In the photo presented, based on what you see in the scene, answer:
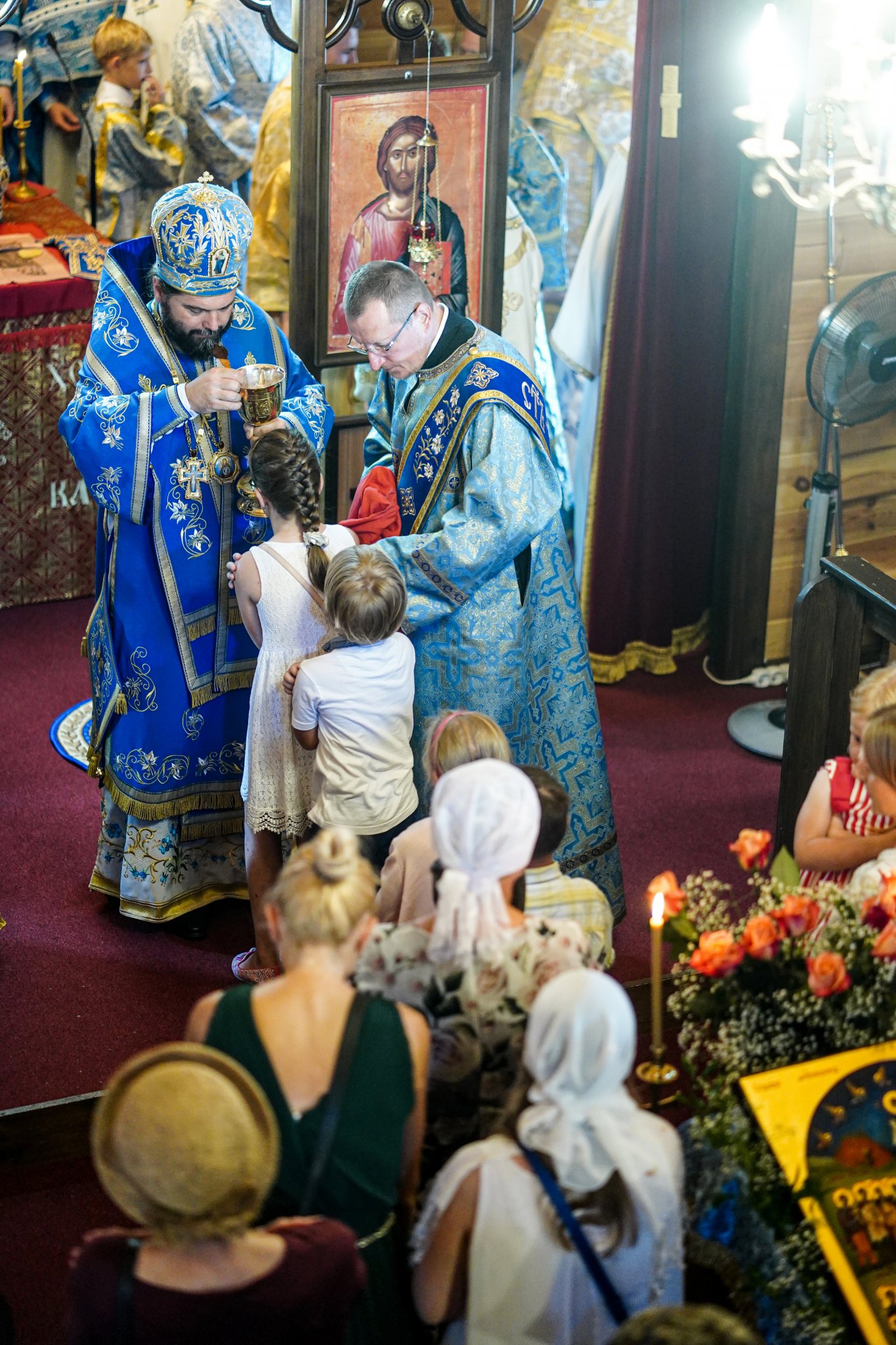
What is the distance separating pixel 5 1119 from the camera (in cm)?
333

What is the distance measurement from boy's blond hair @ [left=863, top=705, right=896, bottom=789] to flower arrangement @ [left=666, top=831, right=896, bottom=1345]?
0.78ft

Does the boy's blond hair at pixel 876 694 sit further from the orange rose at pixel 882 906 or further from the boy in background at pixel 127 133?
the boy in background at pixel 127 133

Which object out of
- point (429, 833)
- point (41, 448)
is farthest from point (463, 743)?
point (41, 448)

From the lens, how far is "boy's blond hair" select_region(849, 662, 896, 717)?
3195 millimetres

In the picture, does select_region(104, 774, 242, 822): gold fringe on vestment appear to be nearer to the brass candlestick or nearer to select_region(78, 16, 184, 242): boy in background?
the brass candlestick

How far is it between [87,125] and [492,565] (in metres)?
4.85

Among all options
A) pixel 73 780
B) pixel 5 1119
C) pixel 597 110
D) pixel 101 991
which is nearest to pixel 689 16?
pixel 597 110

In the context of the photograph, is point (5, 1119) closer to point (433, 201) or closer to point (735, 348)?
point (433, 201)

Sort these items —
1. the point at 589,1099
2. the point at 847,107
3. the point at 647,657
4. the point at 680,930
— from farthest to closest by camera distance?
the point at 647,657, the point at 847,107, the point at 680,930, the point at 589,1099

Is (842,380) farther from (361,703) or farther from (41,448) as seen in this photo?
(41,448)

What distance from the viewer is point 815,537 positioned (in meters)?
5.53

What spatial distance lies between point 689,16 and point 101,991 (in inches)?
152

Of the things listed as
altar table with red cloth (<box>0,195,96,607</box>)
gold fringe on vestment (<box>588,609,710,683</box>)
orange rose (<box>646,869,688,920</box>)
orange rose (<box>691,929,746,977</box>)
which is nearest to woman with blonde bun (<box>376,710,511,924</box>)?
orange rose (<box>646,869,688,920</box>)

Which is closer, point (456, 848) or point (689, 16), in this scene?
point (456, 848)
